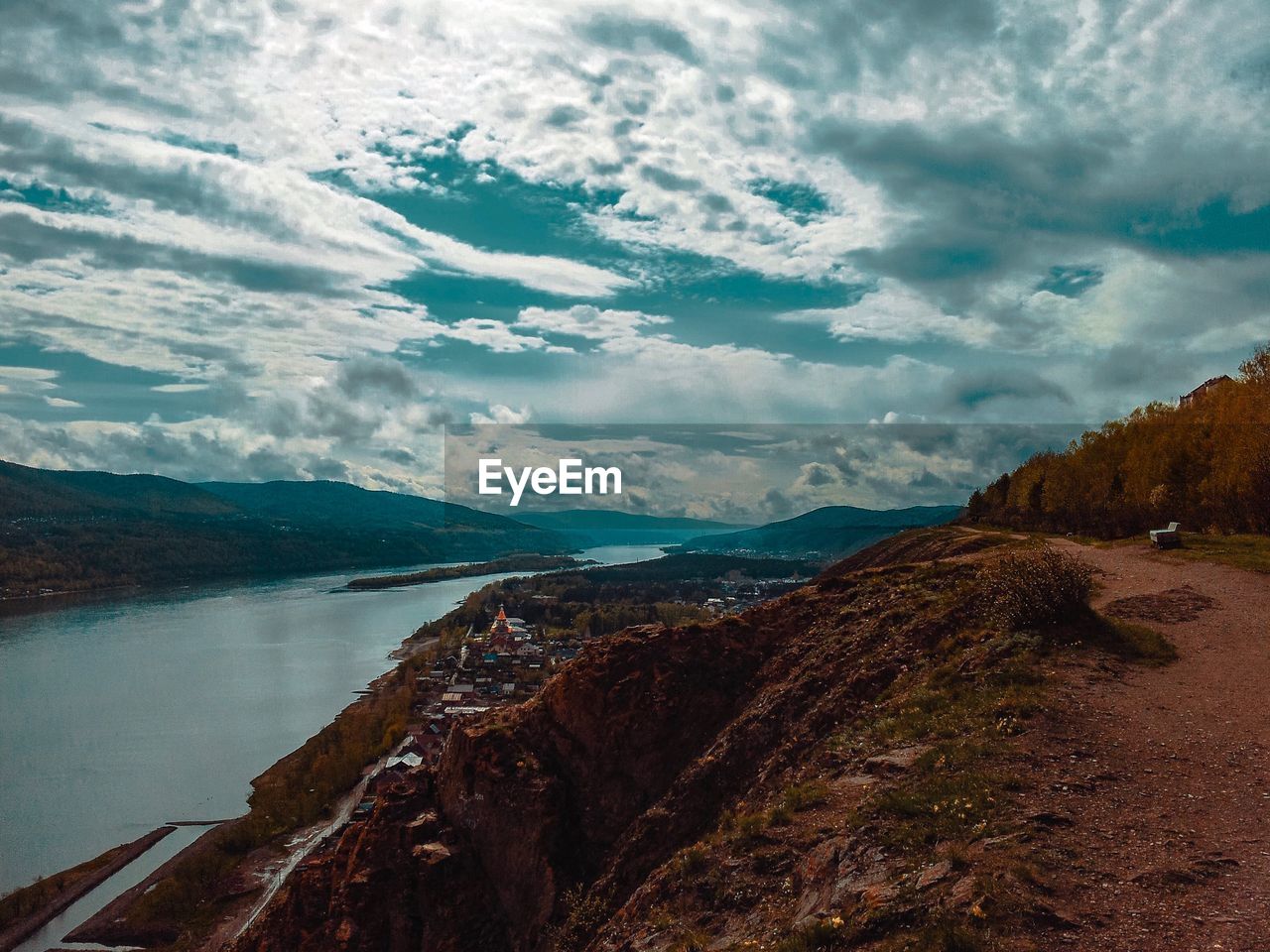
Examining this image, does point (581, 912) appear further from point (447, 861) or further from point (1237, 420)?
point (1237, 420)

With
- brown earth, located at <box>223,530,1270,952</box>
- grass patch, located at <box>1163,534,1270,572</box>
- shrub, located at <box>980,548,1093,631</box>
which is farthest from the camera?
grass patch, located at <box>1163,534,1270,572</box>

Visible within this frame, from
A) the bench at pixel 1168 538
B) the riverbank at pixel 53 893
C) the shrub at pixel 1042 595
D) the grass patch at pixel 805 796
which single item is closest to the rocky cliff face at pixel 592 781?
the shrub at pixel 1042 595

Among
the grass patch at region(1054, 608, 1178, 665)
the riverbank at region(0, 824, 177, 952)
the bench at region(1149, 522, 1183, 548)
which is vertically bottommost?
the riverbank at region(0, 824, 177, 952)

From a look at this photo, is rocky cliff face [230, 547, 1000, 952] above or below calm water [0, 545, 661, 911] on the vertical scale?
above

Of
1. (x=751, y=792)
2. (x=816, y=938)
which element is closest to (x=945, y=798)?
(x=816, y=938)

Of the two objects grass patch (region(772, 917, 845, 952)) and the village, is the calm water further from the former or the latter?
grass patch (region(772, 917, 845, 952))

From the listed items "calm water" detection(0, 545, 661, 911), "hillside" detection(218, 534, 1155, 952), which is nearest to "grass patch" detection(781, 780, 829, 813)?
"hillside" detection(218, 534, 1155, 952)

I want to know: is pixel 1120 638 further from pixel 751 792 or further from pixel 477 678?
pixel 477 678

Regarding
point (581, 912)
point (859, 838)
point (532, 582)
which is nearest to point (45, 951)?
point (581, 912)
